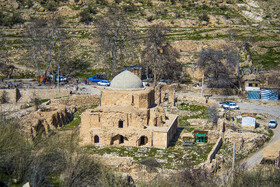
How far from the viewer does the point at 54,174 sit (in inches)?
489

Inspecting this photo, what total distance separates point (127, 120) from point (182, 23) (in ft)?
131

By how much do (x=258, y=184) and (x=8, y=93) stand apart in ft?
82.3

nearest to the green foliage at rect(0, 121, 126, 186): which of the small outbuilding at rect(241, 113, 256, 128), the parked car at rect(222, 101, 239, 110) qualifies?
the small outbuilding at rect(241, 113, 256, 128)

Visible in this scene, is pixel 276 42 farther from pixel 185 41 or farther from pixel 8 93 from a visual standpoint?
pixel 8 93

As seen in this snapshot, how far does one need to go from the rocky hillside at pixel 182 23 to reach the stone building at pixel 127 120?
18497 millimetres

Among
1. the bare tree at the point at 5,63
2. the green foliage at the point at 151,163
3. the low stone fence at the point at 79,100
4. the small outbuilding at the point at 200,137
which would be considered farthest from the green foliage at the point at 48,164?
the bare tree at the point at 5,63

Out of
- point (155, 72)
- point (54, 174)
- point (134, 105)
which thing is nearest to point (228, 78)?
point (155, 72)

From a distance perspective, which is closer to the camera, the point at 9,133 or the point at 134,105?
the point at 9,133

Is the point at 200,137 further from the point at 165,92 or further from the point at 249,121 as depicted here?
the point at 165,92

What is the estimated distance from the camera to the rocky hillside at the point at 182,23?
151 feet

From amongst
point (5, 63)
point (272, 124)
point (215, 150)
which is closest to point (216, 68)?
point (272, 124)

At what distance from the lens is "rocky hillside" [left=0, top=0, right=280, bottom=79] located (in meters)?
46.0

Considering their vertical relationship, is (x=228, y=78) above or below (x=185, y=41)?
below

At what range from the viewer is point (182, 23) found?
5791 cm
